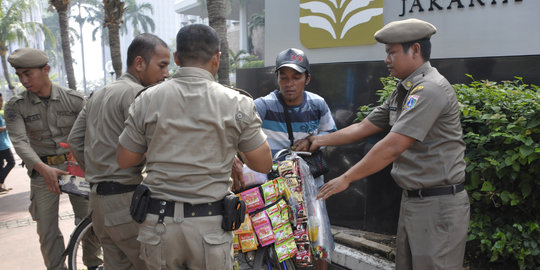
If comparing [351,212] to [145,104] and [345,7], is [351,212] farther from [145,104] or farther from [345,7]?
[145,104]

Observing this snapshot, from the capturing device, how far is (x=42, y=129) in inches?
134

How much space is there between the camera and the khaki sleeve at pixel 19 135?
319cm

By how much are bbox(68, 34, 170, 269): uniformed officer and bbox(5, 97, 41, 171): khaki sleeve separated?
729 millimetres

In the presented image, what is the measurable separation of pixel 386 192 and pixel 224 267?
258 cm

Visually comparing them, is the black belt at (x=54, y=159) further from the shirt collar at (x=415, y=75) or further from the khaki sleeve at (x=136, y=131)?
the shirt collar at (x=415, y=75)

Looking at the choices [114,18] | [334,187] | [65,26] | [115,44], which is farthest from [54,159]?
[65,26]

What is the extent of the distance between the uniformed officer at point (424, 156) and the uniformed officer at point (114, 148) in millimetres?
1359

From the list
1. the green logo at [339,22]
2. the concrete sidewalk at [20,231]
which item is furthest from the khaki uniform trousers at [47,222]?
the green logo at [339,22]

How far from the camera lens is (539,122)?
2.53m

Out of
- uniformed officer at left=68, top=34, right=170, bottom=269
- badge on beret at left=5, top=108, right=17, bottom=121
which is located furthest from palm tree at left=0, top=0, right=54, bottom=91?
uniformed officer at left=68, top=34, right=170, bottom=269

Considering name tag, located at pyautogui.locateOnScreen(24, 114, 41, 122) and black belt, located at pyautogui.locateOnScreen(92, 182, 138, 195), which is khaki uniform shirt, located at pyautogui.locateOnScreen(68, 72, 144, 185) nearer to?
black belt, located at pyautogui.locateOnScreen(92, 182, 138, 195)

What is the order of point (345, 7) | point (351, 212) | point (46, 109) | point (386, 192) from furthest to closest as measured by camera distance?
1. point (345, 7)
2. point (351, 212)
3. point (386, 192)
4. point (46, 109)

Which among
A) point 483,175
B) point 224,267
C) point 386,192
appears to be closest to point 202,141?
point 224,267

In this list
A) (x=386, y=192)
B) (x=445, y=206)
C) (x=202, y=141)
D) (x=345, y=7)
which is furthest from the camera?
(x=345, y=7)
